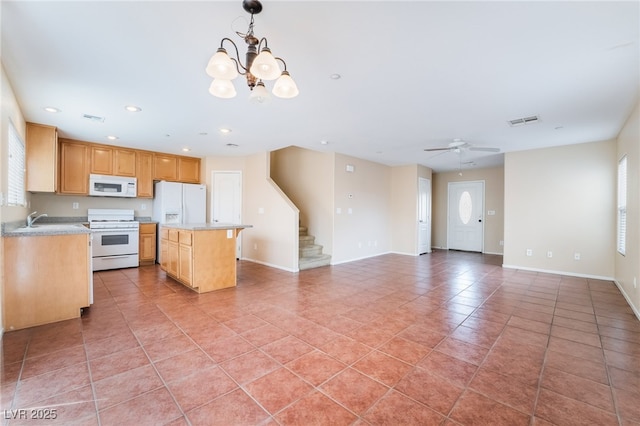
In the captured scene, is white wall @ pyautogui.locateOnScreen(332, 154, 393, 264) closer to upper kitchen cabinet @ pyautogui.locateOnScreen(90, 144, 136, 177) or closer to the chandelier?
the chandelier

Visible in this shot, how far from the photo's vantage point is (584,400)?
1.76 m

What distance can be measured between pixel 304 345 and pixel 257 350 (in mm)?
401

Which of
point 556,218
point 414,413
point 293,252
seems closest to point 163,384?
point 414,413

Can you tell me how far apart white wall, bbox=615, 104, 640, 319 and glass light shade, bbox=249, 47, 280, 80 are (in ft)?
13.6

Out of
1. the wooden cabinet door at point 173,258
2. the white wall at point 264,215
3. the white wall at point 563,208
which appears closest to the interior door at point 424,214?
the white wall at point 563,208

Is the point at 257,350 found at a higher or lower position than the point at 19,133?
lower

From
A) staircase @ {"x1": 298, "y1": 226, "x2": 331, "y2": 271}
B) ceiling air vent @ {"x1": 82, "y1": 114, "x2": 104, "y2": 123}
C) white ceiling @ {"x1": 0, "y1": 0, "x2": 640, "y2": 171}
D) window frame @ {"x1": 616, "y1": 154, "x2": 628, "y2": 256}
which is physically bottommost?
staircase @ {"x1": 298, "y1": 226, "x2": 331, "y2": 271}

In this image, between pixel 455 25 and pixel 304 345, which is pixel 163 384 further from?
pixel 455 25

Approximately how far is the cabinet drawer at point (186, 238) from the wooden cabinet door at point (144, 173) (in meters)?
2.44

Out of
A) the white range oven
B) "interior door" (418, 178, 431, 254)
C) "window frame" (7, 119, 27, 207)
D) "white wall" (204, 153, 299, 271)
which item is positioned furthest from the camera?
"interior door" (418, 178, 431, 254)

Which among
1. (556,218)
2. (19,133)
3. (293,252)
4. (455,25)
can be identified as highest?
(455,25)

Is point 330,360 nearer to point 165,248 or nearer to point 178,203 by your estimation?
point 165,248

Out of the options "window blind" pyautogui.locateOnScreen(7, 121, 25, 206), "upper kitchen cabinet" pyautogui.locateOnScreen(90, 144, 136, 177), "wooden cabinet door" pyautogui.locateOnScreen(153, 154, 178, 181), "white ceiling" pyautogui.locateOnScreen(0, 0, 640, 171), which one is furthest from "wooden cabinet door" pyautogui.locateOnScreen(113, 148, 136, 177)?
"window blind" pyautogui.locateOnScreen(7, 121, 25, 206)

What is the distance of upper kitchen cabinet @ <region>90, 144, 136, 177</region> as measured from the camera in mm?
5336
